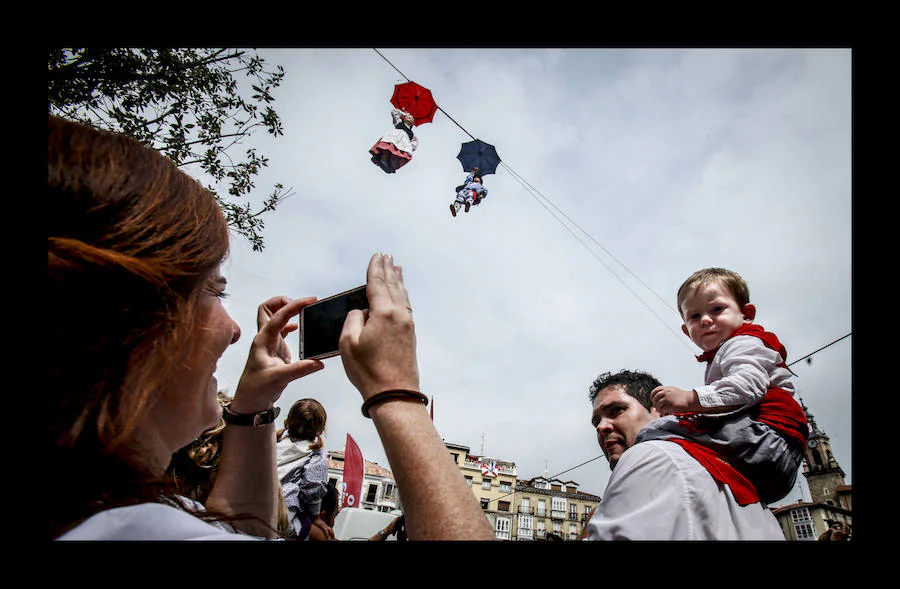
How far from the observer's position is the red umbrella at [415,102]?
755 centimetres

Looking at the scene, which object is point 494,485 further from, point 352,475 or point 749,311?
point 749,311

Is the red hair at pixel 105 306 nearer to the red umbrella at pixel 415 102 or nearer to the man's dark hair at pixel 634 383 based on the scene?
the man's dark hair at pixel 634 383

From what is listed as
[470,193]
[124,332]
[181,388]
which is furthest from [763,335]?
[470,193]

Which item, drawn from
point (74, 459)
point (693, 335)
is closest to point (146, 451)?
point (74, 459)

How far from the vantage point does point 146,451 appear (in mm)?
992

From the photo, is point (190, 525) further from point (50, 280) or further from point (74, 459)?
point (50, 280)

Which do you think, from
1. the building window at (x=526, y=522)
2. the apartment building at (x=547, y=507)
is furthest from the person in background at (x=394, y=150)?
the building window at (x=526, y=522)

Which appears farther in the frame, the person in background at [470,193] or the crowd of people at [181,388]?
the person in background at [470,193]

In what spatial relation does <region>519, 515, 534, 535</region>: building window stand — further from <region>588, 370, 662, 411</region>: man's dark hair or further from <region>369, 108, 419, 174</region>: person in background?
<region>588, 370, 662, 411</region>: man's dark hair

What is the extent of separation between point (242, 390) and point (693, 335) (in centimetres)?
302

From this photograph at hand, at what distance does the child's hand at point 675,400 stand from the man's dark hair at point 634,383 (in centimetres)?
94

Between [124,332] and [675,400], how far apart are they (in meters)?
2.42

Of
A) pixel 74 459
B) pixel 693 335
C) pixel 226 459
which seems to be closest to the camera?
pixel 74 459
